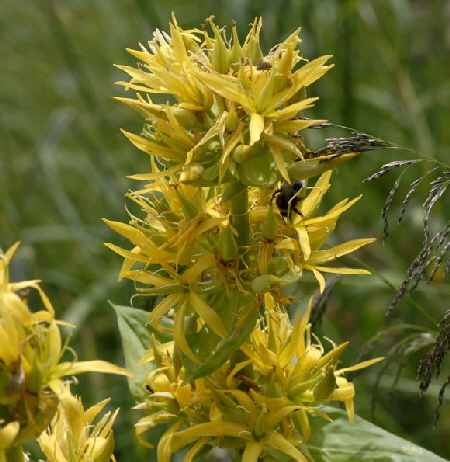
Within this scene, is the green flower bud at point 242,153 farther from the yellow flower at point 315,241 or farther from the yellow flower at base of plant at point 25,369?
the yellow flower at base of plant at point 25,369

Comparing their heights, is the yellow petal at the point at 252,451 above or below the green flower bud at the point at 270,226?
below

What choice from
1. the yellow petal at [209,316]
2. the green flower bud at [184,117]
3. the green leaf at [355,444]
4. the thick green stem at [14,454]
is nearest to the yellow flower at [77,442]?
the thick green stem at [14,454]

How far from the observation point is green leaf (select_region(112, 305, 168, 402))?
6.66 ft

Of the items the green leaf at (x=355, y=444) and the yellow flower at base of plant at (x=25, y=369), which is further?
the green leaf at (x=355, y=444)

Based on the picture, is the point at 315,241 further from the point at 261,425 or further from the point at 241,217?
the point at 261,425

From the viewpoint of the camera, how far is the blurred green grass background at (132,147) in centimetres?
304

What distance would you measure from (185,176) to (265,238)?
0.81 feet

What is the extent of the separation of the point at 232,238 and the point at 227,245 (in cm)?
2

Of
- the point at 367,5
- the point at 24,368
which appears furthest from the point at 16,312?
the point at 367,5

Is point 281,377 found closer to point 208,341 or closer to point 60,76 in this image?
point 208,341

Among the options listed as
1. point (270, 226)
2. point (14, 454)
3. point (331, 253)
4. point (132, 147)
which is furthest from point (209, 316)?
point (132, 147)

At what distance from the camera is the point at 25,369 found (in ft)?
4.46

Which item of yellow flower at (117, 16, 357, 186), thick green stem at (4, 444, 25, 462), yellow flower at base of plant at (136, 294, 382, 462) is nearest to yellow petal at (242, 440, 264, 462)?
yellow flower at base of plant at (136, 294, 382, 462)

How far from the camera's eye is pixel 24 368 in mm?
1356
